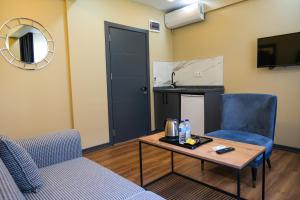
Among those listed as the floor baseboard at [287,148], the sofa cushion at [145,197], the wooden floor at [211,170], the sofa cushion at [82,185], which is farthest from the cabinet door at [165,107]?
the sofa cushion at [145,197]

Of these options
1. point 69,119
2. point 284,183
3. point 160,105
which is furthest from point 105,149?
point 284,183

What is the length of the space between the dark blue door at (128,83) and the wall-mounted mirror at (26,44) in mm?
1017

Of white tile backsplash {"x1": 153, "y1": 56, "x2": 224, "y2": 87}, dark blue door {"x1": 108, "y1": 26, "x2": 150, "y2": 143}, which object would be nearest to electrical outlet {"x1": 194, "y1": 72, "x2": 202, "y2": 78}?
white tile backsplash {"x1": 153, "y1": 56, "x2": 224, "y2": 87}

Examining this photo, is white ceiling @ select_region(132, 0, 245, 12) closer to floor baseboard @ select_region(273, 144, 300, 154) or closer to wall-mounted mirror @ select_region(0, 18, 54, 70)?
wall-mounted mirror @ select_region(0, 18, 54, 70)

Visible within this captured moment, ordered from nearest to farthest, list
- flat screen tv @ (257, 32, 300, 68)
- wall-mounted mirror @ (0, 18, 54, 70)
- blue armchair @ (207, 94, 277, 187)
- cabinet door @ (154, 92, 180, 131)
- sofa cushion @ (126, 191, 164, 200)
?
sofa cushion @ (126, 191, 164, 200) < blue armchair @ (207, 94, 277, 187) < wall-mounted mirror @ (0, 18, 54, 70) < flat screen tv @ (257, 32, 300, 68) < cabinet door @ (154, 92, 180, 131)

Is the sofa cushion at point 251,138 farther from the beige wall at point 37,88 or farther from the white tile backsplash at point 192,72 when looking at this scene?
the beige wall at point 37,88

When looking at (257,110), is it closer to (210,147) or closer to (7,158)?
(210,147)

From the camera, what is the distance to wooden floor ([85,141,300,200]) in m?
2.05

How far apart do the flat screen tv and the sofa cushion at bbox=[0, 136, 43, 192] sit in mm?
3234

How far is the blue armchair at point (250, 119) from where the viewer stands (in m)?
2.32

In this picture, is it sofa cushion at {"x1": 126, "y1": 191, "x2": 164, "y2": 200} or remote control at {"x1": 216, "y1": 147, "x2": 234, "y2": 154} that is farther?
remote control at {"x1": 216, "y1": 147, "x2": 234, "y2": 154}

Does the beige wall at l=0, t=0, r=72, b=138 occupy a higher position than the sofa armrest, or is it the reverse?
the beige wall at l=0, t=0, r=72, b=138

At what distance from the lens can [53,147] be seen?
1.80 metres

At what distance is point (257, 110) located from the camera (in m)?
2.54
